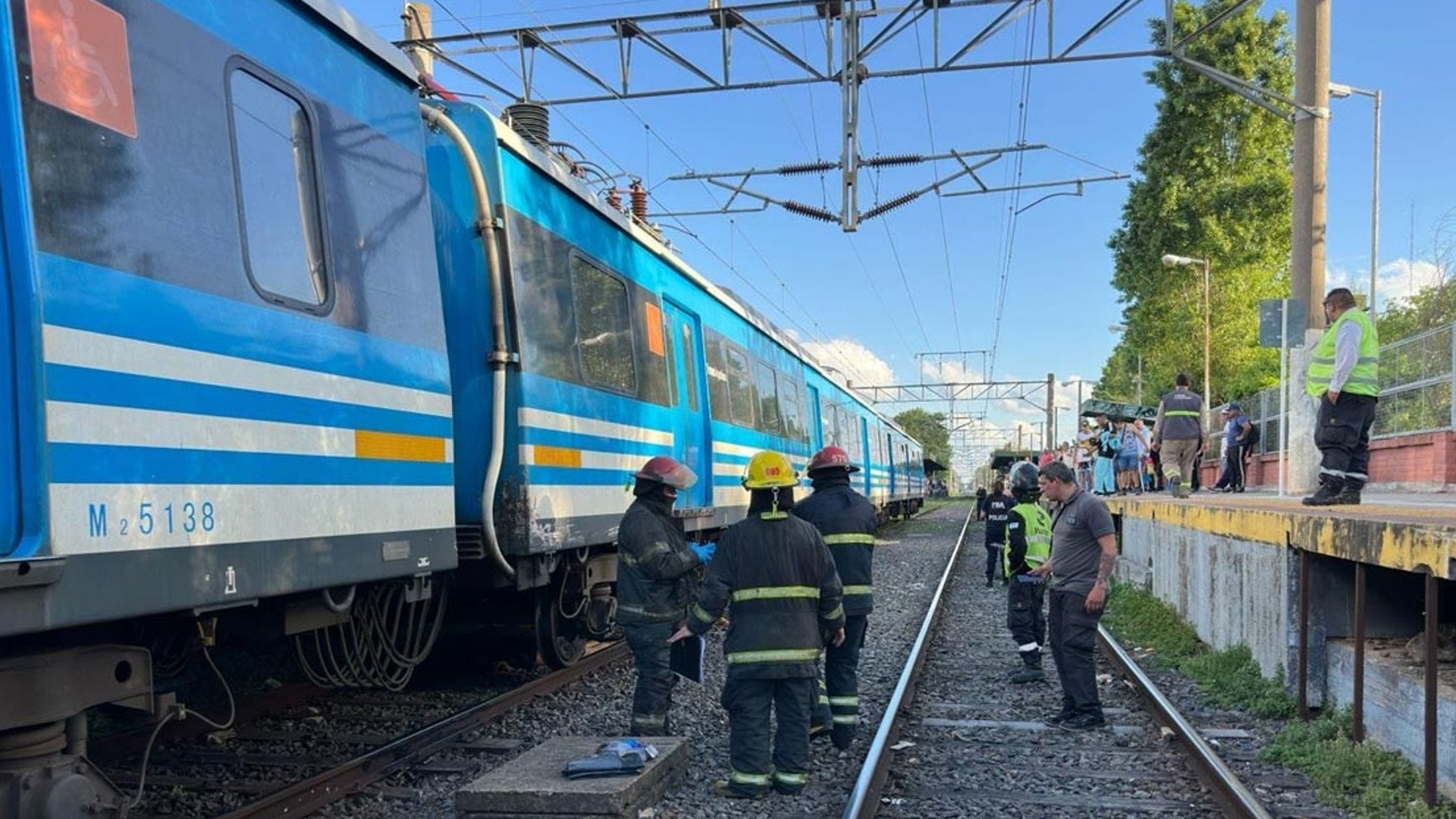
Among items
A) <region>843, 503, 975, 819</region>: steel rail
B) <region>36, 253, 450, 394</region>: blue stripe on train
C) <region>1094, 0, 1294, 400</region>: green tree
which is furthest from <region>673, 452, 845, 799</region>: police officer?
<region>1094, 0, 1294, 400</region>: green tree

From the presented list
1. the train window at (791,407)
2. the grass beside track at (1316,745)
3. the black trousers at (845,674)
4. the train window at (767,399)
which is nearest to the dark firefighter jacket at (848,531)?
the black trousers at (845,674)

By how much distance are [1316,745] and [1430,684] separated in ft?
3.86

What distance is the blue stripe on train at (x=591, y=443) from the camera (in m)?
6.24

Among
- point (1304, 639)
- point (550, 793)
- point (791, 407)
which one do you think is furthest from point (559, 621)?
point (791, 407)

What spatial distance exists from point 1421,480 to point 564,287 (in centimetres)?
1422

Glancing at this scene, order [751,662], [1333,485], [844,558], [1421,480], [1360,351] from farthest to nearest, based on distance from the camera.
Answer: [1421,480], [1333,485], [1360,351], [844,558], [751,662]

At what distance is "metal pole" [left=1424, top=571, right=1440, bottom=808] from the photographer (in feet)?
16.0

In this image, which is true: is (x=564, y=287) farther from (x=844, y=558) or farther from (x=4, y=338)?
(x=4, y=338)

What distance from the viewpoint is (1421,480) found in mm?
15695

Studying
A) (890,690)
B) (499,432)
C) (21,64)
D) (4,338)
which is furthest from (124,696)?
(890,690)

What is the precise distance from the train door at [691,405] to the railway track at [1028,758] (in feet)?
7.98

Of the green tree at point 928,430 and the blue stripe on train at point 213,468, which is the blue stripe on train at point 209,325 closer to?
the blue stripe on train at point 213,468

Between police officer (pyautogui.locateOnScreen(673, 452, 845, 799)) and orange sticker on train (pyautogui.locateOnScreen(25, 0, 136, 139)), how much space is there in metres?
3.21

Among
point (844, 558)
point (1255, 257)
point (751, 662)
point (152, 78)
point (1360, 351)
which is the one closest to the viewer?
point (152, 78)
